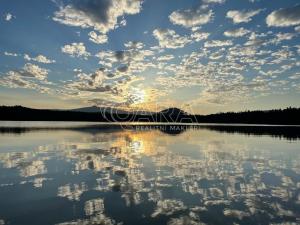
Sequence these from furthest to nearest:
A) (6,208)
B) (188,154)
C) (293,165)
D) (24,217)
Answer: (188,154), (293,165), (6,208), (24,217)

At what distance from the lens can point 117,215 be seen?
11367 millimetres

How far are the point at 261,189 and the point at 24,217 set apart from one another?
1233 centimetres

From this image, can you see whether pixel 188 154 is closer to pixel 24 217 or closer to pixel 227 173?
pixel 227 173

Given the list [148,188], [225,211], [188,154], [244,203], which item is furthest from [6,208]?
[188,154]

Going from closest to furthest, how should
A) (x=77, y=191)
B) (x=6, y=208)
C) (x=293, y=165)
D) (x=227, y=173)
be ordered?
(x=6, y=208) < (x=77, y=191) < (x=227, y=173) < (x=293, y=165)

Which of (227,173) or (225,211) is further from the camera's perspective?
(227,173)

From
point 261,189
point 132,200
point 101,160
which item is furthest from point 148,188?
point 101,160

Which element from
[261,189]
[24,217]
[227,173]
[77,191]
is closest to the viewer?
[24,217]

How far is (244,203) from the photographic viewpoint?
1342cm

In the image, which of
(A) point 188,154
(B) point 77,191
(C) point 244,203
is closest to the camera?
(C) point 244,203

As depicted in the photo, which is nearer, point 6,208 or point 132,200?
point 6,208

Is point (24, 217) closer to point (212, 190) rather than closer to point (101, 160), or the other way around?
point (212, 190)

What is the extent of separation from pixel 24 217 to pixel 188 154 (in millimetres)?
21605

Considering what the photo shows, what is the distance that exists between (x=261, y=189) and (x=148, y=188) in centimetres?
642
